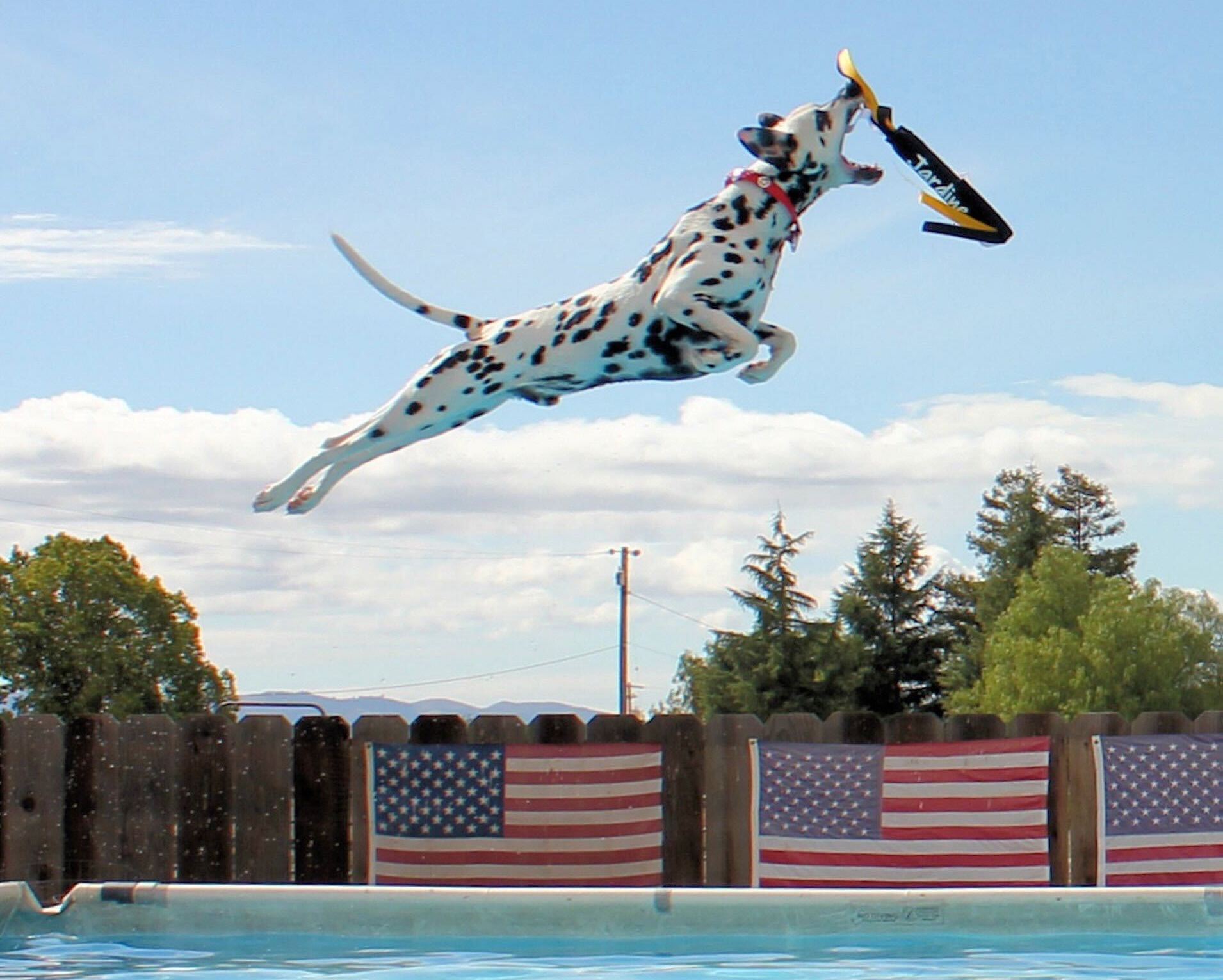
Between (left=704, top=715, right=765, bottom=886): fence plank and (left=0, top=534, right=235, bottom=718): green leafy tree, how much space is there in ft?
82.9

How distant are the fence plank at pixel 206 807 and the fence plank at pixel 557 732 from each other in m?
1.66

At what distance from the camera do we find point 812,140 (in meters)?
5.69

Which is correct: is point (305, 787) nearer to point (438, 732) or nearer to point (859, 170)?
point (438, 732)

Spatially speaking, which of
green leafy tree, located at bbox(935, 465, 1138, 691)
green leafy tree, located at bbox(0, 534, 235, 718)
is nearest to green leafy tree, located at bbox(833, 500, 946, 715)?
green leafy tree, located at bbox(935, 465, 1138, 691)

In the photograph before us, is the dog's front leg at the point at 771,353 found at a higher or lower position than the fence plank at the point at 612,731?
higher

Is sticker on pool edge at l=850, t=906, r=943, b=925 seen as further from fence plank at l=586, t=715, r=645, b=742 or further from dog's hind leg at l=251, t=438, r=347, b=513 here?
→ dog's hind leg at l=251, t=438, r=347, b=513

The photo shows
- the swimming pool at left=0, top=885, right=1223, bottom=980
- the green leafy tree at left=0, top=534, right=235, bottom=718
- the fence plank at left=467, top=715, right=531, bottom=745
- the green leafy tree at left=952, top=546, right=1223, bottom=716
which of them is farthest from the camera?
the green leafy tree at left=952, top=546, right=1223, bottom=716

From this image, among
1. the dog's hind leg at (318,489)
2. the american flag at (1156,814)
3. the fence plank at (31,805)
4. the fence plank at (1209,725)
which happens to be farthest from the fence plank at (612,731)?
the dog's hind leg at (318,489)

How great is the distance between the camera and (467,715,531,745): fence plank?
30.8 ft

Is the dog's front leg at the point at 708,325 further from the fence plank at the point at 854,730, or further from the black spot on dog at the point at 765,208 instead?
the fence plank at the point at 854,730

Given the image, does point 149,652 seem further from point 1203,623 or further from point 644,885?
point 1203,623

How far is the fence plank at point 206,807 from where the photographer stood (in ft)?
30.7

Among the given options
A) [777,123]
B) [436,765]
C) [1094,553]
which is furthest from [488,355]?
[1094,553]

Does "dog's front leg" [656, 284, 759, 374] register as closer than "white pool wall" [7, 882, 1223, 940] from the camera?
Yes
